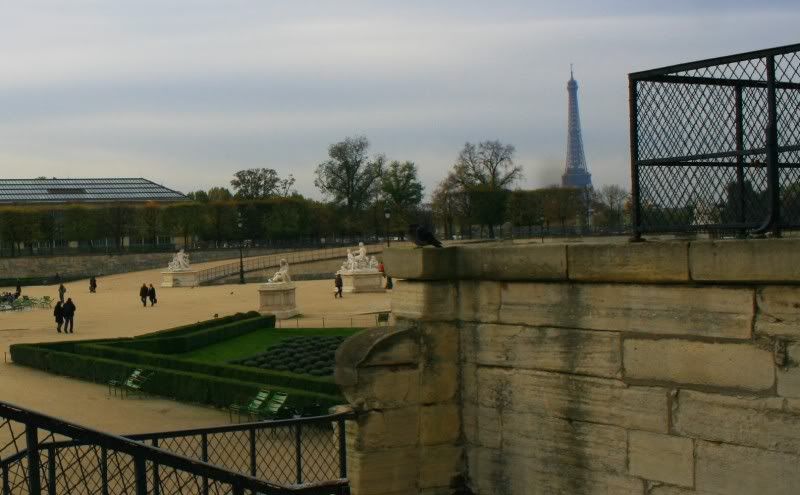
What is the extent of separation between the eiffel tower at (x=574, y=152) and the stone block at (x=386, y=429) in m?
148

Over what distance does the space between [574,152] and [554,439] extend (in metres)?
161

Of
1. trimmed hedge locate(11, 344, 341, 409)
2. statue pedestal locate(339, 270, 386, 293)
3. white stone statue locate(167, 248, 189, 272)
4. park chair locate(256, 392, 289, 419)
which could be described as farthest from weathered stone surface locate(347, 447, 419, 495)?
white stone statue locate(167, 248, 189, 272)

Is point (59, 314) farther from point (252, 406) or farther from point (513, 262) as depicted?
point (513, 262)

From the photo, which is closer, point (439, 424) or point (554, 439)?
point (554, 439)

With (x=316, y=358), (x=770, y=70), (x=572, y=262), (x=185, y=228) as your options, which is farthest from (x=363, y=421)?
(x=185, y=228)

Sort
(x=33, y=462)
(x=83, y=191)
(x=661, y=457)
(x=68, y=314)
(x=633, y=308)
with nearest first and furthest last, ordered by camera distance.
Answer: (x=33, y=462)
(x=661, y=457)
(x=633, y=308)
(x=68, y=314)
(x=83, y=191)

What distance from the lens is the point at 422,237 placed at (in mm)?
6719

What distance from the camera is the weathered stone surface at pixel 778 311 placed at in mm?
4895

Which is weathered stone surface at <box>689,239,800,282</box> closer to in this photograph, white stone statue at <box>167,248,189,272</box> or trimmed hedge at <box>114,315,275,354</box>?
trimmed hedge at <box>114,315,275,354</box>

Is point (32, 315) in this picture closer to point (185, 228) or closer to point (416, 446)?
point (416, 446)

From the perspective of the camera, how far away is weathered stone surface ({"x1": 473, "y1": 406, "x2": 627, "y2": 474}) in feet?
18.6

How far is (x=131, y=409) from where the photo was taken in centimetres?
1750

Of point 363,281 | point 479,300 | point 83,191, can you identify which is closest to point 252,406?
point 479,300

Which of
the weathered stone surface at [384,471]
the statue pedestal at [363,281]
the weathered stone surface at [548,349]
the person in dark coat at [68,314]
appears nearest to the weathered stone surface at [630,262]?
the weathered stone surface at [548,349]
